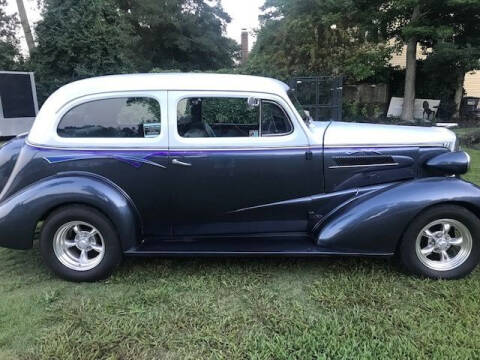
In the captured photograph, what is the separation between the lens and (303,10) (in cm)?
1692

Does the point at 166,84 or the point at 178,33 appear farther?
the point at 178,33

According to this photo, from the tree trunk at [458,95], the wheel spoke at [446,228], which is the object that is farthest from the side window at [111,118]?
the tree trunk at [458,95]

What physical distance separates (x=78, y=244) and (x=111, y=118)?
120 centimetres

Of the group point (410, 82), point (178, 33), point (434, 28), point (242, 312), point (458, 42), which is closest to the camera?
point (242, 312)

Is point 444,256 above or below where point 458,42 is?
below

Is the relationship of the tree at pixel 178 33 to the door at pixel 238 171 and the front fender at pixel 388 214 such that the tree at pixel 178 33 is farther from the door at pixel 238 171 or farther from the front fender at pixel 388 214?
the front fender at pixel 388 214

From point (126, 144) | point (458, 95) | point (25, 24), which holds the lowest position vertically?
point (126, 144)

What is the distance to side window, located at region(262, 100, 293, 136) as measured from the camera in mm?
4098

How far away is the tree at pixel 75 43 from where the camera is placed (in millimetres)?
15766

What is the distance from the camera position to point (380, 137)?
4.15 metres

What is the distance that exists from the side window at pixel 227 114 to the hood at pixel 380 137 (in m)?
0.38

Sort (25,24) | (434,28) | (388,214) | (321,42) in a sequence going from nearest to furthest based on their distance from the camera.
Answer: (388,214) → (434,28) → (321,42) → (25,24)

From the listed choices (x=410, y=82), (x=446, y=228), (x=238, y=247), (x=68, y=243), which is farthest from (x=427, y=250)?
(x=410, y=82)

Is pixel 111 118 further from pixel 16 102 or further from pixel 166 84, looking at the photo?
pixel 16 102
